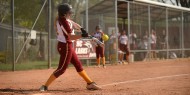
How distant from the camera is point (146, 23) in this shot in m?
24.6

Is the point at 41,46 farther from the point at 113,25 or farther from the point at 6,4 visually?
the point at 113,25

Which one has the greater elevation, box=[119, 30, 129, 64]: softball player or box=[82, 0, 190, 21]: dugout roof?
box=[82, 0, 190, 21]: dugout roof

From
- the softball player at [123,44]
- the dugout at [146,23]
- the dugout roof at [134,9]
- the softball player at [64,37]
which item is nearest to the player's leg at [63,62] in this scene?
the softball player at [64,37]

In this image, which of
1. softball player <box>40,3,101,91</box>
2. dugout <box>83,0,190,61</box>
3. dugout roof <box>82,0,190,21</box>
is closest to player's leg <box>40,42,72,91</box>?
softball player <box>40,3,101,91</box>

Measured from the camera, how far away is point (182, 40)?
28.8 meters

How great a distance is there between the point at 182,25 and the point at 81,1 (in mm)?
12488

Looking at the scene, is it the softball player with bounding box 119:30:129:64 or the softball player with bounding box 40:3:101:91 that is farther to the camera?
the softball player with bounding box 119:30:129:64

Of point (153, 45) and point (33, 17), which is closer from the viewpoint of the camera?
point (33, 17)

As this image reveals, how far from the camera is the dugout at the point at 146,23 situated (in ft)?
68.3

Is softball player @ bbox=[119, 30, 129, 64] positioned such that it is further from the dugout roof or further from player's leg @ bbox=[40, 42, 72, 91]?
player's leg @ bbox=[40, 42, 72, 91]

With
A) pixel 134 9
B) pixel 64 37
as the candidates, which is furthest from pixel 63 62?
pixel 134 9

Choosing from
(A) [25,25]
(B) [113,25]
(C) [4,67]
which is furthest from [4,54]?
(B) [113,25]

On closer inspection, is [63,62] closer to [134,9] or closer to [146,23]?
[134,9]

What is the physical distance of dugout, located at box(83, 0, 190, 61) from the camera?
2083cm
